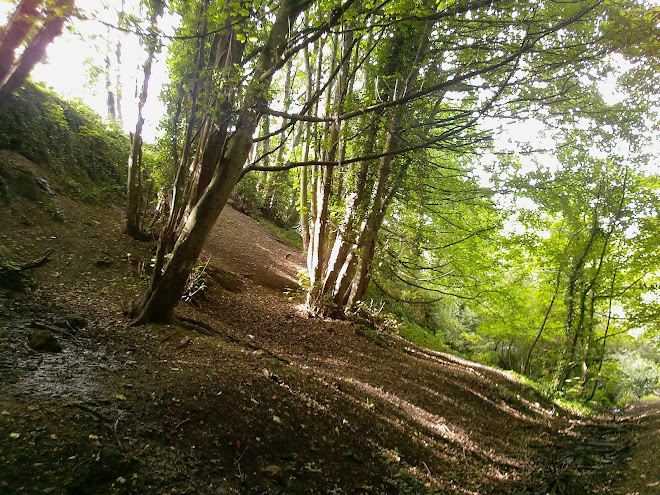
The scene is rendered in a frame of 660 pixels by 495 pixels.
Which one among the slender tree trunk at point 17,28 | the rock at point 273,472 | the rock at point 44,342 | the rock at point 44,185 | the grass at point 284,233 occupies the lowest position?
the rock at point 273,472

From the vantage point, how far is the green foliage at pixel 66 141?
7059 mm

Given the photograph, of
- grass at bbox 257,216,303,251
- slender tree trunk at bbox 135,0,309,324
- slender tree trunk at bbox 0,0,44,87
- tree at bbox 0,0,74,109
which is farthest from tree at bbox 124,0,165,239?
grass at bbox 257,216,303,251

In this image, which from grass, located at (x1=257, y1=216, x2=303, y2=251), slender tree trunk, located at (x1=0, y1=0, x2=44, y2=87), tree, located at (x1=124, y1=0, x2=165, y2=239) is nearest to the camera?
slender tree trunk, located at (x1=0, y1=0, x2=44, y2=87)

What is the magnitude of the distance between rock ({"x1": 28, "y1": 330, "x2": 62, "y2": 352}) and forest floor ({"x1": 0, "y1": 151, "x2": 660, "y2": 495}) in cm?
9

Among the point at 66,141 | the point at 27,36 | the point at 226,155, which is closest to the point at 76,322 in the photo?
the point at 226,155

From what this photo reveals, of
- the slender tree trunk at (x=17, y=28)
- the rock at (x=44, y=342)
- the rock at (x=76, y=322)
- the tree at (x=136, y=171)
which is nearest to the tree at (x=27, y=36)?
the slender tree trunk at (x=17, y=28)

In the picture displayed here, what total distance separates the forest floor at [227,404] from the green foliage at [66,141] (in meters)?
0.63

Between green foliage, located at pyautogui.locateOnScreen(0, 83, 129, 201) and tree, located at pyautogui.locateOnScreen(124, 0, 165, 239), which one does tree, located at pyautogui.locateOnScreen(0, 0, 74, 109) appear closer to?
tree, located at pyautogui.locateOnScreen(124, 0, 165, 239)

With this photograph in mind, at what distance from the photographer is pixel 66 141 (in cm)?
824

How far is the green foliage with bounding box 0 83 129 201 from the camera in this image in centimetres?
706

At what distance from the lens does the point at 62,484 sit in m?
2.03

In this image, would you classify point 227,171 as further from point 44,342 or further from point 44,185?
point 44,185

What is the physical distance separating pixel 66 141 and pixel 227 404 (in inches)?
324

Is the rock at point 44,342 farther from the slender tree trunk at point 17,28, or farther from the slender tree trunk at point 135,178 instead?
the slender tree trunk at point 135,178
